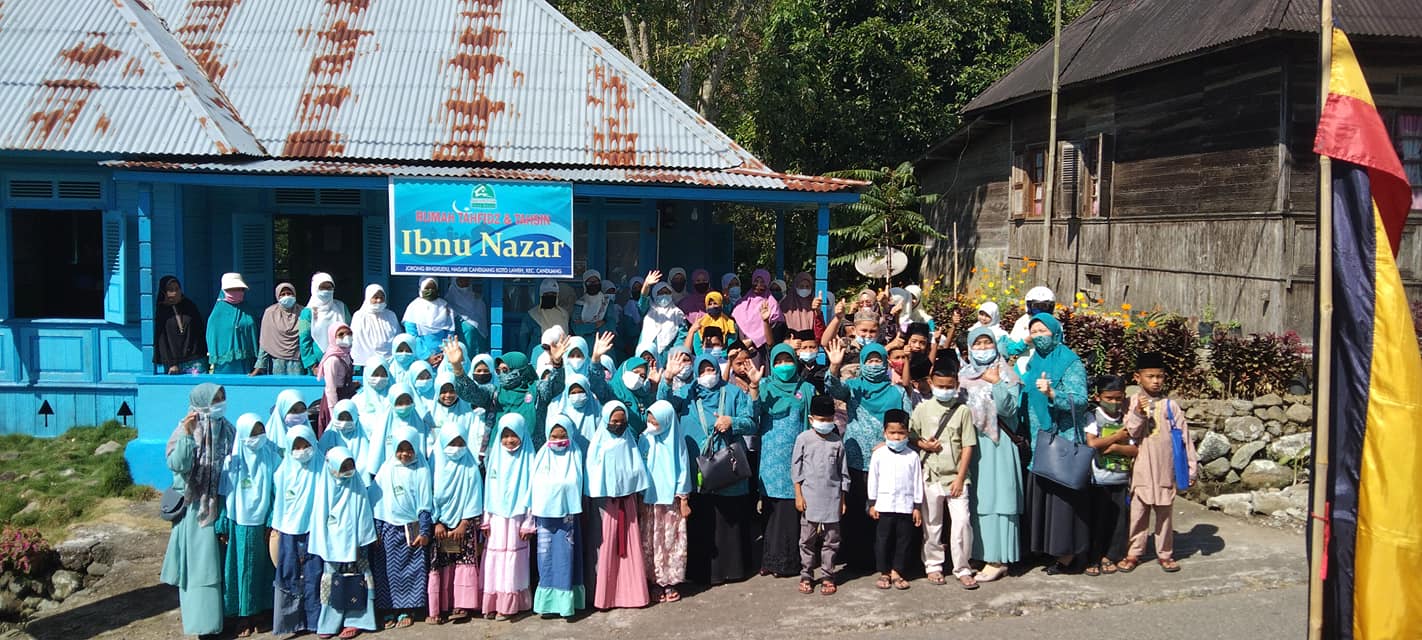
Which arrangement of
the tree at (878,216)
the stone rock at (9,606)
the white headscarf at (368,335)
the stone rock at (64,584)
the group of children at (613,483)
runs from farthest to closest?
the tree at (878,216) → the white headscarf at (368,335) → the stone rock at (64,584) → the stone rock at (9,606) → the group of children at (613,483)

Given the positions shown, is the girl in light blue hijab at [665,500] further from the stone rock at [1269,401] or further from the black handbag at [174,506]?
the stone rock at [1269,401]

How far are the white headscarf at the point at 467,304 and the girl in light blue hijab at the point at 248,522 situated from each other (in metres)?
3.76

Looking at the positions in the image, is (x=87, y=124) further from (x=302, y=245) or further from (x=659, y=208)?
(x=659, y=208)

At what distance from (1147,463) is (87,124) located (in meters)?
9.85

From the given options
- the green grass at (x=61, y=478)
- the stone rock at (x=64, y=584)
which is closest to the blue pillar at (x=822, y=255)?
the green grass at (x=61, y=478)

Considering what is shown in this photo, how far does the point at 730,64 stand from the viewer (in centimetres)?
1878

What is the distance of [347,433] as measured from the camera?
21.3 ft

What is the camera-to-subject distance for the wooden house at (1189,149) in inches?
451

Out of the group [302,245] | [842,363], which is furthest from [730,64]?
[842,363]

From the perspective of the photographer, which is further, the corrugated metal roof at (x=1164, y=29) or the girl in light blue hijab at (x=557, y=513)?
the corrugated metal roof at (x=1164, y=29)

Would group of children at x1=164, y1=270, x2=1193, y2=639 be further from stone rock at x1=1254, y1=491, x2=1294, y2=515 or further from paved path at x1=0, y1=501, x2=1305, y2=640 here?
stone rock at x1=1254, y1=491, x2=1294, y2=515

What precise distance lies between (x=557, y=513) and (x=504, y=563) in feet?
1.52

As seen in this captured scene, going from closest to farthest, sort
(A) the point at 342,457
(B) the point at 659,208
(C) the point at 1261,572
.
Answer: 1. (A) the point at 342,457
2. (C) the point at 1261,572
3. (B) the point at 659,208

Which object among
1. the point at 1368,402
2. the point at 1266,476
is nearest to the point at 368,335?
the point at 1368,402
